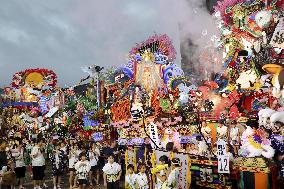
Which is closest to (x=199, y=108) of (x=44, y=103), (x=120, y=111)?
(x=120, y=111)

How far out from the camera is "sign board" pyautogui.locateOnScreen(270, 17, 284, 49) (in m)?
16.5

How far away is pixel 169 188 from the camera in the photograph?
738 cm

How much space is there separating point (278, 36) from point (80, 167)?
1112 centimetres

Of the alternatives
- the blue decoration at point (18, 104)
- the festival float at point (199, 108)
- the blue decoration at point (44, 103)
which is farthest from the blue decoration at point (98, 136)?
the blue decoration at point (18, 104)

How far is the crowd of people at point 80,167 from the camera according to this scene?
838 cm

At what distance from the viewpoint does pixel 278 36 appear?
16703 mm

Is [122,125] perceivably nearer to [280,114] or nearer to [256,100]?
[256,100]

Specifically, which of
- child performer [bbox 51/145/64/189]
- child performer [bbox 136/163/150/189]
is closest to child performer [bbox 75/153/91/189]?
child performer [bbox 51/145/64/189]

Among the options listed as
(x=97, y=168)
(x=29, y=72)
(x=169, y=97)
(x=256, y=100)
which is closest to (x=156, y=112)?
(x=169, y=97)

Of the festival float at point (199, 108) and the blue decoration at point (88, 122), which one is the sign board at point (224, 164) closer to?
the festival float at point (199, 108)

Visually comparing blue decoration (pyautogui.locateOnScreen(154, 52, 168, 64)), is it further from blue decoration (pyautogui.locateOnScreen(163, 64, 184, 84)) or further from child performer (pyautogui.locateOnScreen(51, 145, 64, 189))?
child performer (pyautogui.locateOnScreen(51, 145, 64, 189))

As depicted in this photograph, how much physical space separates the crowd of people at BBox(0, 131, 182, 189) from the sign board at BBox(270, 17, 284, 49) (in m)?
8.23

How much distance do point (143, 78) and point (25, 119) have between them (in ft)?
52.3

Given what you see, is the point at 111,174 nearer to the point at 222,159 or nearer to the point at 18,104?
the point at 222,159
